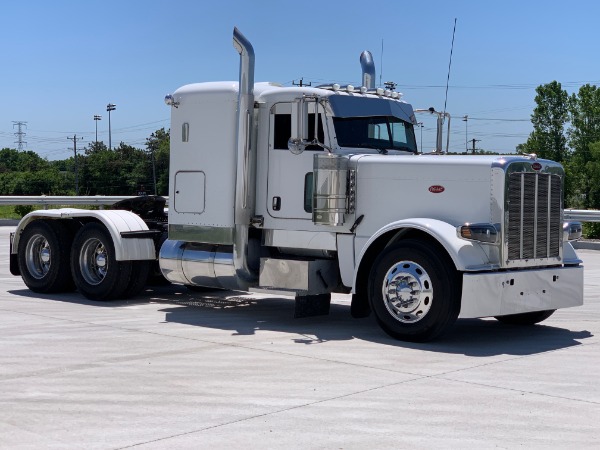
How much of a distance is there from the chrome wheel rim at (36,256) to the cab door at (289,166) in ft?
13.9

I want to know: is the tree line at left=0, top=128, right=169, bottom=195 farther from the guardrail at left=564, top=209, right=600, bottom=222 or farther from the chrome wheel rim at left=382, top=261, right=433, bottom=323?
the chrome wheel rim at left=382, top=261, right=433, bottom=323

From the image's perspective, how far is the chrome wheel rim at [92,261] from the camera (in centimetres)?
1309

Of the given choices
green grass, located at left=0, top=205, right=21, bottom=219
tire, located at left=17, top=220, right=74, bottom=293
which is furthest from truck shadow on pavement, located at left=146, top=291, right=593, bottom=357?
green grass, located at left=0, top=205, right=21, bottom=219

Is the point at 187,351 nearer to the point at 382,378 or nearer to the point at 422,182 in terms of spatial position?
the point at 382,378

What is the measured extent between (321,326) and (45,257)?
4.73 meters

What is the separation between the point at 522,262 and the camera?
32.7 feet

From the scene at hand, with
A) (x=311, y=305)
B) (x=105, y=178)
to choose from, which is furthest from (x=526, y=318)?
(x=105, y=178)

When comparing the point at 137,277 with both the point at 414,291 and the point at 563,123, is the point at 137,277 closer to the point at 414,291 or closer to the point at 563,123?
the point at 414,291

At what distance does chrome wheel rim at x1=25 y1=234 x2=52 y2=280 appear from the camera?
13930 mm

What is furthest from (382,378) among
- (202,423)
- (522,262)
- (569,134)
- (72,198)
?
(569,134)

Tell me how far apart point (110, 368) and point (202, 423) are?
2103mm

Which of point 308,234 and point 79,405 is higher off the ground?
point 308,234

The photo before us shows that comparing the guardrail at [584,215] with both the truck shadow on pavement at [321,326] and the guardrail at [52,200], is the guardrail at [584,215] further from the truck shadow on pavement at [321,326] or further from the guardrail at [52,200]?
the truck shadow on pavement at [321,326]

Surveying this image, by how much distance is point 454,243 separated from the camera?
31.1 ft
